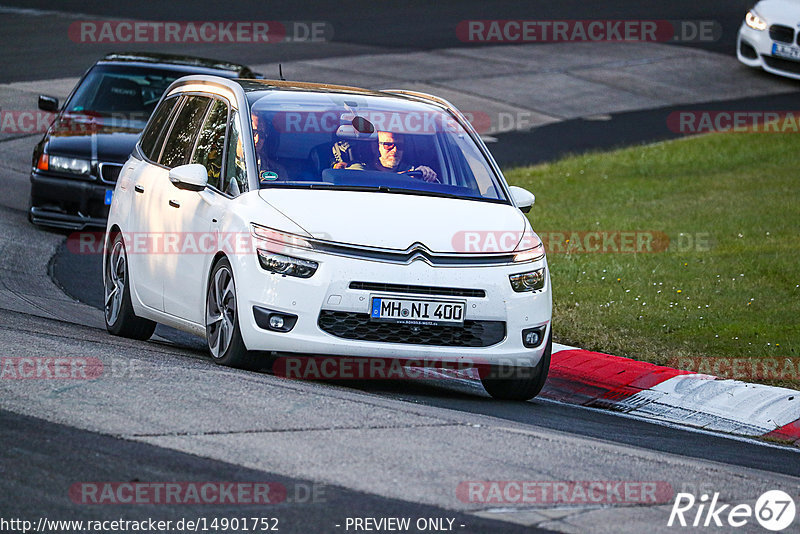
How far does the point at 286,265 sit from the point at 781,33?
18345mm

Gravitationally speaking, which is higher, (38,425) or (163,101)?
(163,101)

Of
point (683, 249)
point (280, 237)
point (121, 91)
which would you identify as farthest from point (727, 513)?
point (121, 91)

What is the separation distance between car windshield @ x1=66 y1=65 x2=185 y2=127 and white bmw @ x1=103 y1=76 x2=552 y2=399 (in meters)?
5.21

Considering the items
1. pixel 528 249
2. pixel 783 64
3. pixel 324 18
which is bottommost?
pixel 783 64

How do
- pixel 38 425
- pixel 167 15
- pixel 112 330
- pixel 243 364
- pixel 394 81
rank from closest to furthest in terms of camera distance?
pixel 38 425 → pixel 243 364 → pixel 112 330 → pixel 394 81 → pixel 167 15

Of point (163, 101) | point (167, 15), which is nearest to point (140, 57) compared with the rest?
point (163, 101)

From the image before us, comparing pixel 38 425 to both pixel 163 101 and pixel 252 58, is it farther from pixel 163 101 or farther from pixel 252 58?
pixel 252 58

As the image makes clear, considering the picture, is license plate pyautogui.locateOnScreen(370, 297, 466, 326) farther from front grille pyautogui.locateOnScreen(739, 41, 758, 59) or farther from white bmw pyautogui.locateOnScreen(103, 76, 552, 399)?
front grille pyautogui.locateOnScreen(739, 41, 758, 59)

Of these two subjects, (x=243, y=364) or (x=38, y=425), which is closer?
(x=38, y=425)

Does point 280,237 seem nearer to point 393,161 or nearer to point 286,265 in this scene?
point 286,265

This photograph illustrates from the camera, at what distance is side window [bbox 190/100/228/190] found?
8.60 meters

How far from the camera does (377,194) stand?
8148mm

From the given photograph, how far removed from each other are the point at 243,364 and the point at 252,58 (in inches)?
699

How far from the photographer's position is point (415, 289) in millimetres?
7562
